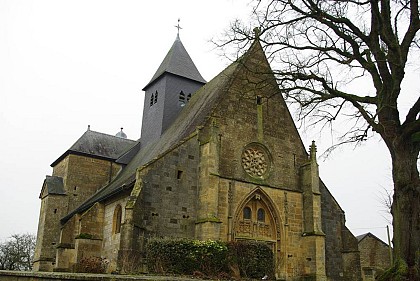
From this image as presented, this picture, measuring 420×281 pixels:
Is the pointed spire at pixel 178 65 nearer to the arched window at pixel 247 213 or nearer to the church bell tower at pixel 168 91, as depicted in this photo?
the church bell tower at pixel 168 91

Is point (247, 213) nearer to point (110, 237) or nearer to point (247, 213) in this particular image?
point (247, 213)

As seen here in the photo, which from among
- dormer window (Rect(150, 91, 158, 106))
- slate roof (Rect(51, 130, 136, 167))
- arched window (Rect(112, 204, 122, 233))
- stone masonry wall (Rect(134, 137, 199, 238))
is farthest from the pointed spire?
stone masonry wall (Rect(134, 137, 199, 238))

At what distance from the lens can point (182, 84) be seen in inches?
1176

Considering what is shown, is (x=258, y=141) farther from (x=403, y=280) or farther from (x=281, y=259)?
(x=403, y=280)

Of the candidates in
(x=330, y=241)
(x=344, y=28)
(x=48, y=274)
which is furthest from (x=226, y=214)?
(x=48, y=274)

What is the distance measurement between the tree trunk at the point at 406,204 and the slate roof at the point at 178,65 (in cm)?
2055

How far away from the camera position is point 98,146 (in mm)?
32625

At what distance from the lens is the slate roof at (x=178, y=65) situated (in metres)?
30.0

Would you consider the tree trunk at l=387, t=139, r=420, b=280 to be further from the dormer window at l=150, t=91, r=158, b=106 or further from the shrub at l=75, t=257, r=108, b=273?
the dormer window at l=150, t=91, r=158, b=106

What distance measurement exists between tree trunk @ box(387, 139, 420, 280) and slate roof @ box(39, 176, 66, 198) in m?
24.0

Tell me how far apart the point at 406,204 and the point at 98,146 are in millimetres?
25618

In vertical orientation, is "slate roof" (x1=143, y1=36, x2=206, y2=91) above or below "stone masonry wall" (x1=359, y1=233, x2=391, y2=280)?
above

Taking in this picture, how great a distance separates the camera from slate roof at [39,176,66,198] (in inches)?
1165

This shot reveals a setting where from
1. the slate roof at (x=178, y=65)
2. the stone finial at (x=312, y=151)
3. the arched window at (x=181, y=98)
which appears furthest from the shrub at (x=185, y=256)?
the slate roof at (x=178, y=65)
